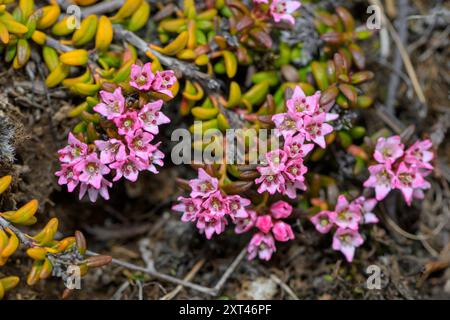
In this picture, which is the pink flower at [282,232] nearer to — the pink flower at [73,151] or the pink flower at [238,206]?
the pink flower at [238,206]

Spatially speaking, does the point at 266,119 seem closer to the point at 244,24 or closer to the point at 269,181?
the point at 269,181

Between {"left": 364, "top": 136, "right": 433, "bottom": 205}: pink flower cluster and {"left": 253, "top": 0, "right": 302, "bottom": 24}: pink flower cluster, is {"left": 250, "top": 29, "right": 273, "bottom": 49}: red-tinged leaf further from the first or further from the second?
{"left": 364, "top": 136, "right": 433, "bottom": 205}: pink flower cluster

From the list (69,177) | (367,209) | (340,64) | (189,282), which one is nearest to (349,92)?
(340,64)

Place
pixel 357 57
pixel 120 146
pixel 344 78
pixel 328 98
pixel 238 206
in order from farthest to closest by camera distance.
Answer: pixel 357 57 < pixel 344 78 < pixel 328 98 < pixel 238 206 < pixel 120 146

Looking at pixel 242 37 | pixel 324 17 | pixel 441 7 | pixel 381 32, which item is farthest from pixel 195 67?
pixel 441 7

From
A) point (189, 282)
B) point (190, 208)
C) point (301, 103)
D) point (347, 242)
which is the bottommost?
point (189, 282)

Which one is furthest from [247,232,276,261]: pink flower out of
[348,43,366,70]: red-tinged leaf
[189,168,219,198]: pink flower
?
[348,43,366,70]: red-tinged leaf

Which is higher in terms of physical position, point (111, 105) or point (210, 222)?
point (111, 105)

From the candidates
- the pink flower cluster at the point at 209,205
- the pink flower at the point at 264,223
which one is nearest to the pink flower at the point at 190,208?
the pink flower cluster at the point at 209,205
